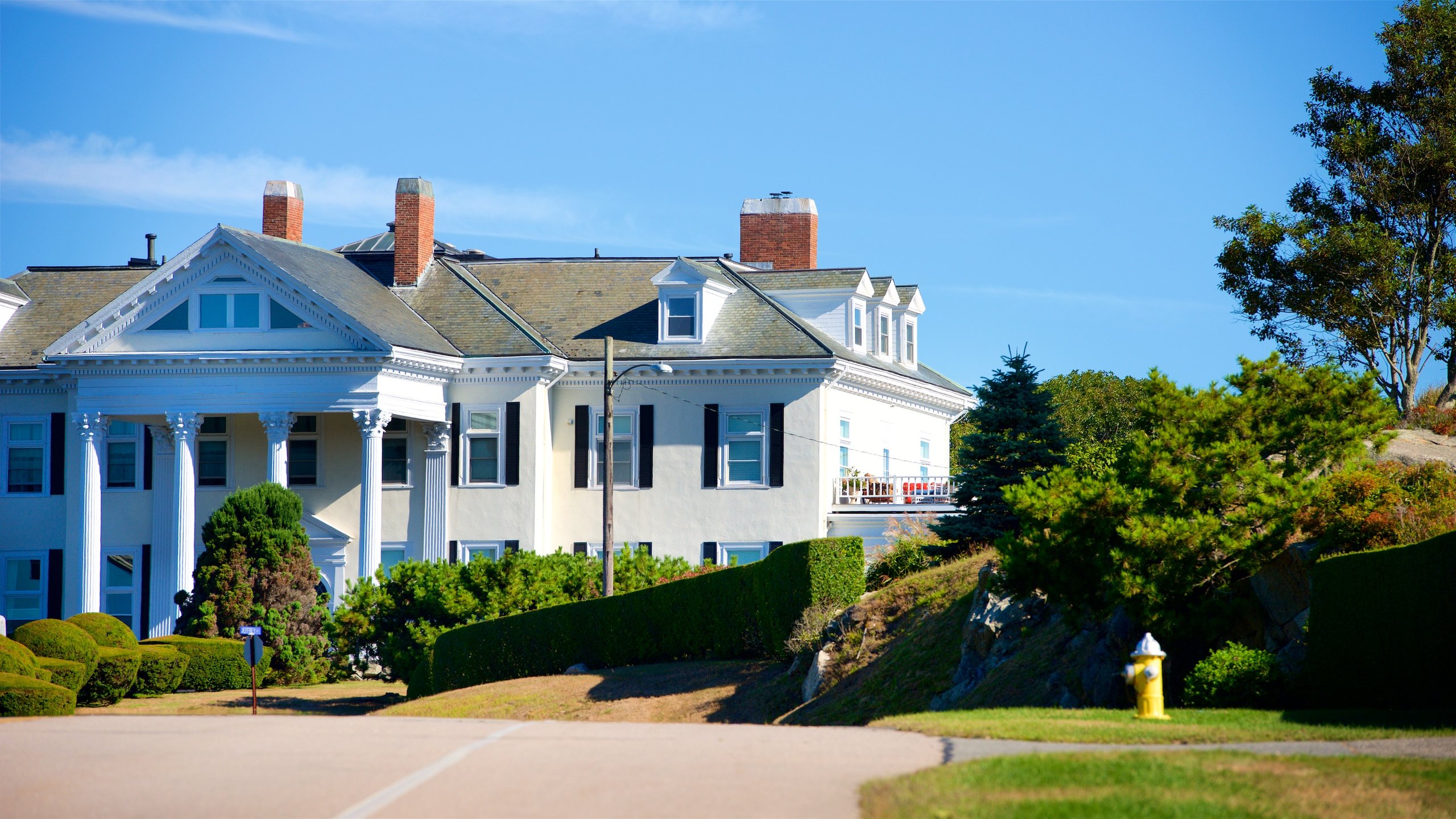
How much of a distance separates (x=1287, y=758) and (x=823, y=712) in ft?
38.7

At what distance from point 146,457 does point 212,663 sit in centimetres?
881

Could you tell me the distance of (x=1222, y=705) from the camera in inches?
639

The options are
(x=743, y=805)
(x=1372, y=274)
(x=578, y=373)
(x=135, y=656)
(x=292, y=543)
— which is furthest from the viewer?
(x=578, y=373)

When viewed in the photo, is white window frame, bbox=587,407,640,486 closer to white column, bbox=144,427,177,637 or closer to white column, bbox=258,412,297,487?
white column, bbox=258,412,297,487

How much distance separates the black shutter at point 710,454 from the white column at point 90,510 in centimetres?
1569

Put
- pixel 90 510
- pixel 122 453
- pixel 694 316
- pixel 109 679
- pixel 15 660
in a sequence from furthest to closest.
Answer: pixel 122 453 < pixel 694 316 < pixel 90 510 < pixel 109 679 < pixel 15 660

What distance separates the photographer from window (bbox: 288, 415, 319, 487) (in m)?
39.4

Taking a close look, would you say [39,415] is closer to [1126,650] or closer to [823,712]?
[823,712]

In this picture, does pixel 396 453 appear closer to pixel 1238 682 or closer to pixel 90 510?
pixel 90 510

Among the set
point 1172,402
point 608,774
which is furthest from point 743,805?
point 1172,402

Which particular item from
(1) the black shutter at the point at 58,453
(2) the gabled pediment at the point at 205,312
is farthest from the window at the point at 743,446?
(1) the black shutter at the point at 58,453

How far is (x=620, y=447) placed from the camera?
127 ft

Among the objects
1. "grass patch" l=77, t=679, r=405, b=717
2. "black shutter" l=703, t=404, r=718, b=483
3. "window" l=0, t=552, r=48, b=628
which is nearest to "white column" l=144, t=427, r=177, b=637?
"window" l=0, t=552, r=48, b=628

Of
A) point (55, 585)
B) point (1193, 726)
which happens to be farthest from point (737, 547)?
point (1193, 726)
